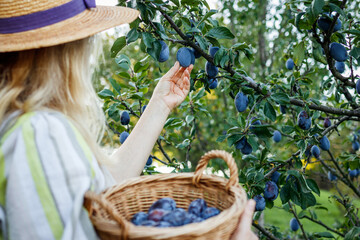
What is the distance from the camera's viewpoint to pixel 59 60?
1.02 meters

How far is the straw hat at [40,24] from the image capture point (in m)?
0.93

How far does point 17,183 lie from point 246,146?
116cm

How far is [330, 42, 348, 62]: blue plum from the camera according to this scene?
1.67 meters

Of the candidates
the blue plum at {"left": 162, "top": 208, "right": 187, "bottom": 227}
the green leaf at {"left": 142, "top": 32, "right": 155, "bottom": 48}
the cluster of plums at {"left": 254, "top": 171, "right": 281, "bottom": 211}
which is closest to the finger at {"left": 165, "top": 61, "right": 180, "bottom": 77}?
the green leaf at {"left": 142, "top": 32, "right": 155, "bottom": 48}

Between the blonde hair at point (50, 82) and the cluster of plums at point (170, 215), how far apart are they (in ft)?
0.71

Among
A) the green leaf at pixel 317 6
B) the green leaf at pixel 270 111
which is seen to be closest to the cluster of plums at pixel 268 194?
the green leaf at pixel 270 111

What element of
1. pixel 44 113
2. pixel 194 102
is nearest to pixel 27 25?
pixel 44 113

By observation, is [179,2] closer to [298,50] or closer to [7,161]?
[298,50]

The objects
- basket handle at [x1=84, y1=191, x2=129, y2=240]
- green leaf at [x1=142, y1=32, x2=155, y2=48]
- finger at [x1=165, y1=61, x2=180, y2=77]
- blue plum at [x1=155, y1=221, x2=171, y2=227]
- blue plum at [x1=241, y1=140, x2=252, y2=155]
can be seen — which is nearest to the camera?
basket handle at [x1=84, y1=191, x2=129, y2=240]

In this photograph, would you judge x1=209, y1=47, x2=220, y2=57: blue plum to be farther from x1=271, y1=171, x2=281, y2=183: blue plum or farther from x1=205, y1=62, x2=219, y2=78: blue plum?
x1=271, y1=171, x2=281, y2=183: blue plum

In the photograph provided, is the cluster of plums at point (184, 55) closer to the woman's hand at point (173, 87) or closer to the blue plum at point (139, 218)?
the woman's hand at point (173, 87)

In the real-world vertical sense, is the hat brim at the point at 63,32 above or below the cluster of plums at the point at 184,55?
above

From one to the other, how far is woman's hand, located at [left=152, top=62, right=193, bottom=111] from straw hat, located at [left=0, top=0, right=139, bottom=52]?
550mm

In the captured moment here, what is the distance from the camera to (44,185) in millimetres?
789
